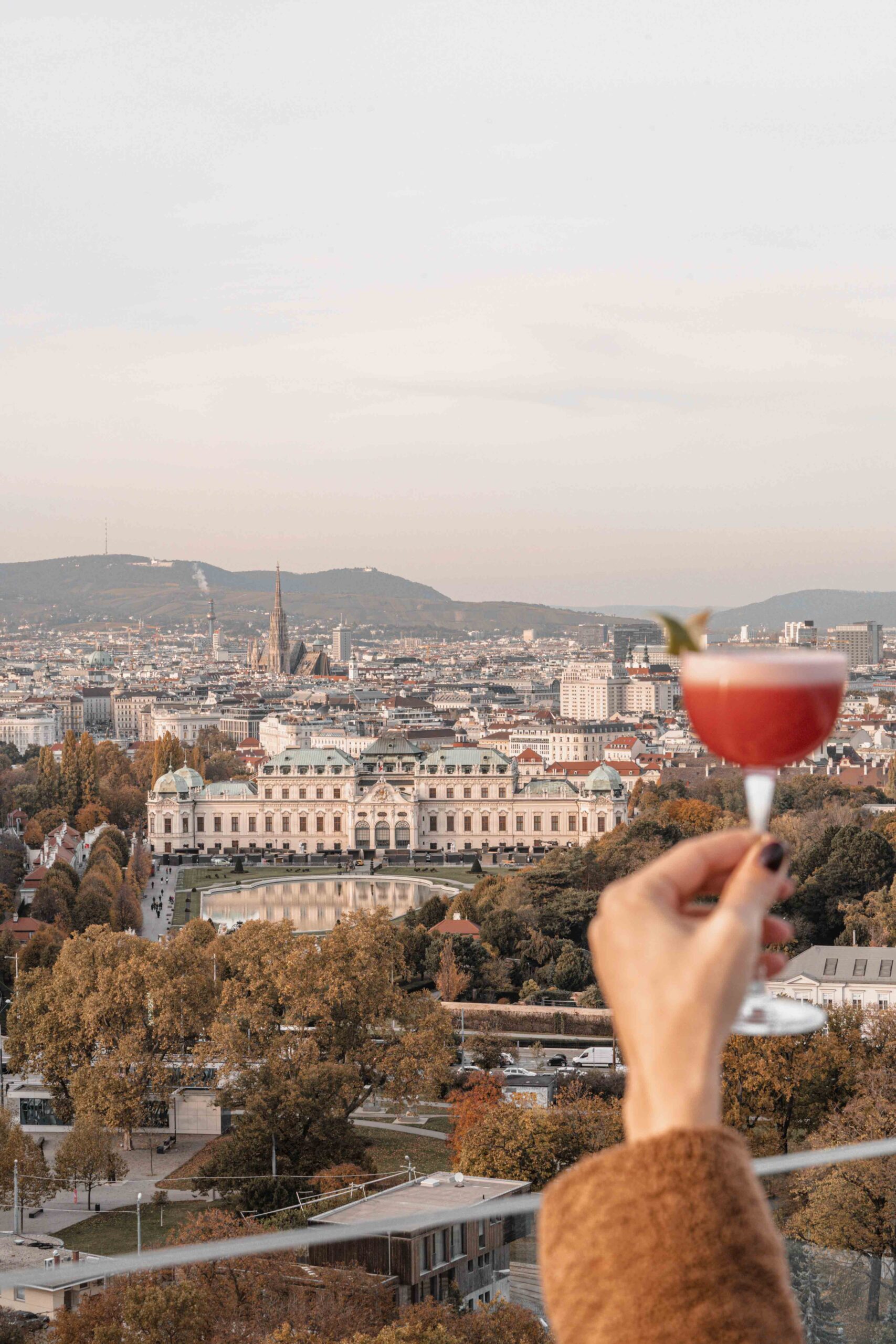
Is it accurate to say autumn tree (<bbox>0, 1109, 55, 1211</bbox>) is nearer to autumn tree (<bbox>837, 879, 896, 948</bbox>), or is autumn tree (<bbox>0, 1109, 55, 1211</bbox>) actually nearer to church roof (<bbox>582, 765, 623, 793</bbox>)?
autumn tree (<bbox>837, 879, 896, 948</bbox>)

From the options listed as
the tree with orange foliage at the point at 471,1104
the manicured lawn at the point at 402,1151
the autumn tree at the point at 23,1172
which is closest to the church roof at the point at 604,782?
the tree with orange foliage at the point at 471,1104

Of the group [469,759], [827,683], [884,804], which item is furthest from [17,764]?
[827,683]

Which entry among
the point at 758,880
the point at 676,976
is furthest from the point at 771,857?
the point at 676,976

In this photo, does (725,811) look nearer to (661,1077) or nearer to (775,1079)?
(775,1079)

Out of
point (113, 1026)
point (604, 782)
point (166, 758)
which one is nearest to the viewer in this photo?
point (113, 1026)

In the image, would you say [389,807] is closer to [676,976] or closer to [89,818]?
[89,818]

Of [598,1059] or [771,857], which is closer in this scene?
[771,857]

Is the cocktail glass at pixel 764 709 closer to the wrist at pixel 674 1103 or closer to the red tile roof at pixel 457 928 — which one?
the wrist at pixel 674 1103
